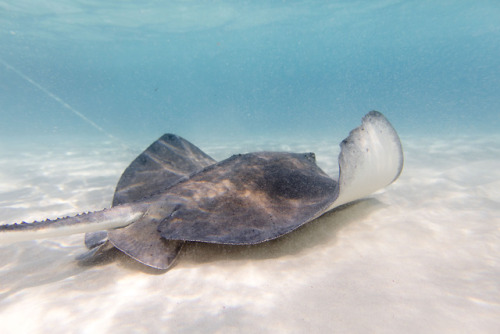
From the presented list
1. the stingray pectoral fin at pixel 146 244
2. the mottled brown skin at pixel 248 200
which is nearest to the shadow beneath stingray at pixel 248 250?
the stingray pectoral fin at pixel 146 244

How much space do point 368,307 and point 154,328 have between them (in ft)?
4.17

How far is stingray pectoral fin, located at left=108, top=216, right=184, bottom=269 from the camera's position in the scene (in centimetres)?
221

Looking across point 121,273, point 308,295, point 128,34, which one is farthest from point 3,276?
point 128,34

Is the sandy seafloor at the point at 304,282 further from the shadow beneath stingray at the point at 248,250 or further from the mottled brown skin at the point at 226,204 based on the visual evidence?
the mottled brown skin at the point at 226,204

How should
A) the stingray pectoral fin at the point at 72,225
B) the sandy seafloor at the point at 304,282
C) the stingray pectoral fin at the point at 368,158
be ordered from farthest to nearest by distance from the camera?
1. the stingray pectoral fin at the point at 368,158
2. the stingray pectoral fin at the point at 72,225
3. the sandy seafloor at the point at 304,282

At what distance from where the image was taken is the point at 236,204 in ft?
8.33

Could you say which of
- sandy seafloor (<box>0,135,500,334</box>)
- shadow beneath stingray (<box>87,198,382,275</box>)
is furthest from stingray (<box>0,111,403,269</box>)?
sandy seafloor (<box>0,135,500,334</box>)

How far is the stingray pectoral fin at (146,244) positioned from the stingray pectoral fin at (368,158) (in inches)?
54.9

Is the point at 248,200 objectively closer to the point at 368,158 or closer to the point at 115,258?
the point at 368,158

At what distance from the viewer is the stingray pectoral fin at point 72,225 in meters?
1.85

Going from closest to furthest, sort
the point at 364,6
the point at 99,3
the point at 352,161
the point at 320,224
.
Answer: the point at 352,161
the point at 320,224
the point at 99,3
the point at 364,6

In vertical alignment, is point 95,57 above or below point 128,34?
above

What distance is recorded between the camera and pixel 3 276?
103 inches

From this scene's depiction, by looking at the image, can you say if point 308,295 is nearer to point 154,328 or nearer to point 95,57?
point 154,328
